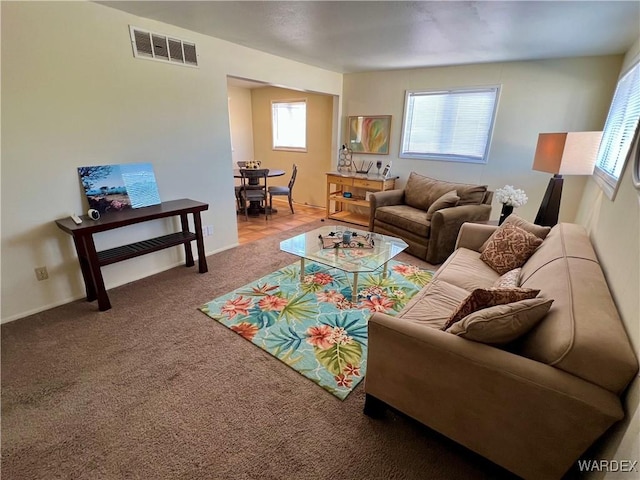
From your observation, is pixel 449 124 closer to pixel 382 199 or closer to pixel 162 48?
pixel 382 199

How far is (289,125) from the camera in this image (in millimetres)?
5945

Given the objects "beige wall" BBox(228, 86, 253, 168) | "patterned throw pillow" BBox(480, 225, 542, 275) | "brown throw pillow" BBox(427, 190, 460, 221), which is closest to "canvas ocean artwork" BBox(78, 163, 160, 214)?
"brown throw pillow" BBox(427, 190, 460, 221)

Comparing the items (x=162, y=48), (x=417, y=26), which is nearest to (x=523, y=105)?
(x=417, y=26)

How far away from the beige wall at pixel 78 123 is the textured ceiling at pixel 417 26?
370 millimetres

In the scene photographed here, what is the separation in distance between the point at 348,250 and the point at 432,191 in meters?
1.76

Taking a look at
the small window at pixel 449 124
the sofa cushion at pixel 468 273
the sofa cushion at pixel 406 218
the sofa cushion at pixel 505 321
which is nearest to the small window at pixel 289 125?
the small window at pixel 449 124

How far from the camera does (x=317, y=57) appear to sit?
12.5 feet

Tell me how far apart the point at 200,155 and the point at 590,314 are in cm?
339

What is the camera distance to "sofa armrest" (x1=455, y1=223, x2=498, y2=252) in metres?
2.73

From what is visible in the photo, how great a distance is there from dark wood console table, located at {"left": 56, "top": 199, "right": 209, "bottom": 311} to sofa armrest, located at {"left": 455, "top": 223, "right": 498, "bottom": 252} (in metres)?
2.53

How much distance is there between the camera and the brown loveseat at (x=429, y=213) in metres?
3.33

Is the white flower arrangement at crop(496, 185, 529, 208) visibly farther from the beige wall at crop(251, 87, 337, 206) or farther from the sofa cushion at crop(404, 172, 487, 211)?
the beige wall at crop(251, 87, 337, 206)

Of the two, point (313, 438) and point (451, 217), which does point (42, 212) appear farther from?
point (451, 217)

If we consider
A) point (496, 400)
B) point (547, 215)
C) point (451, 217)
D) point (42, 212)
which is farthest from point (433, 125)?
point (42, 212)
